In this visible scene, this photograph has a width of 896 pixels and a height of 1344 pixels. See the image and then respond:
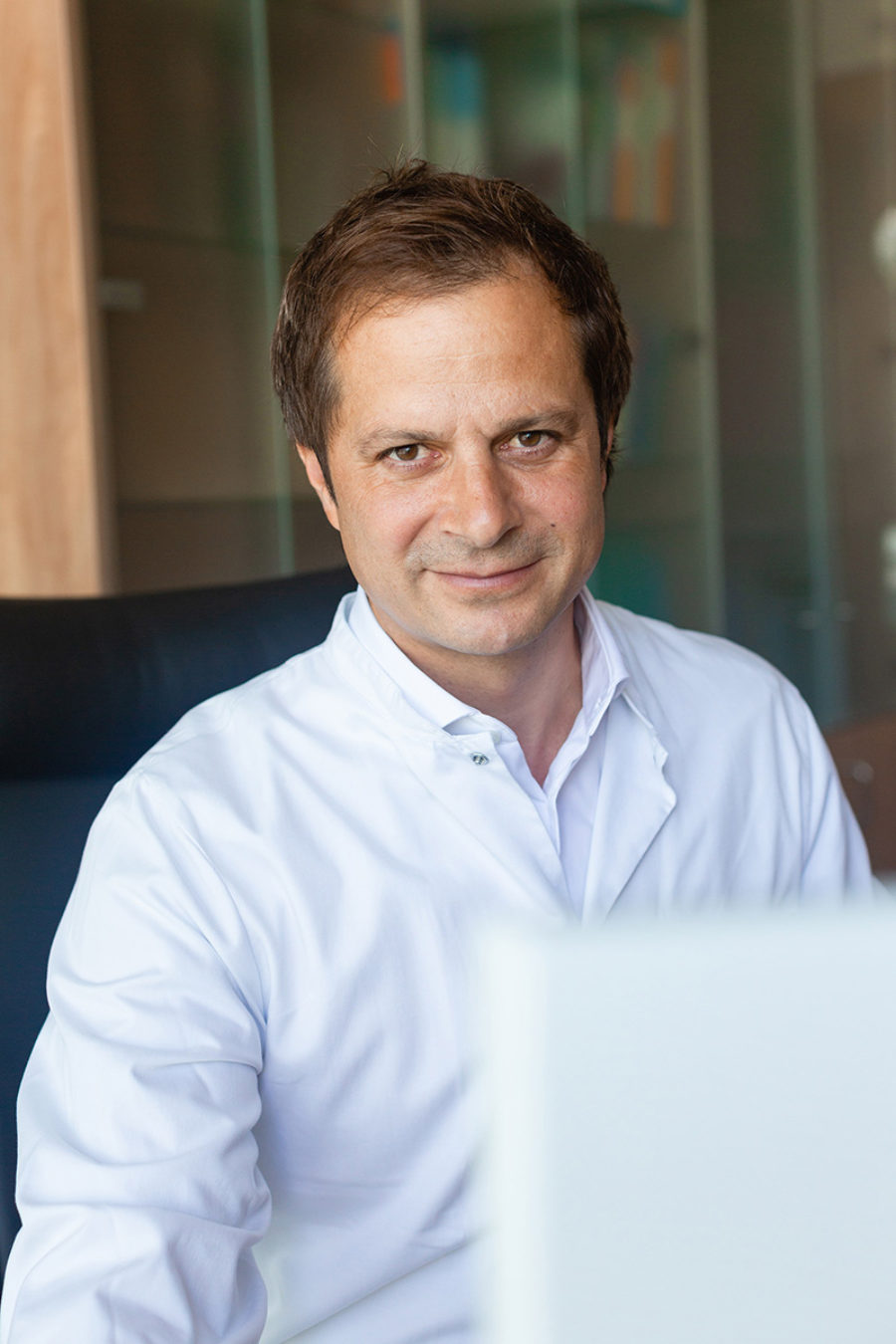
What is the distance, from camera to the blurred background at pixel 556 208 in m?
2.05

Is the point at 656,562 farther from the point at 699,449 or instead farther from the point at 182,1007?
the point at 182,1007

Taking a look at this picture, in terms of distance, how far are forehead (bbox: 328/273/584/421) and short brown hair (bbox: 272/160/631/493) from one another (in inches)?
0.6

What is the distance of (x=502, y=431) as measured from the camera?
3.83 ft

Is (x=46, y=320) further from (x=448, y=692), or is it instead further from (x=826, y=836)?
(x=826, y=836)

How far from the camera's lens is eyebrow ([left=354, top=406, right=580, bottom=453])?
1.16 metres

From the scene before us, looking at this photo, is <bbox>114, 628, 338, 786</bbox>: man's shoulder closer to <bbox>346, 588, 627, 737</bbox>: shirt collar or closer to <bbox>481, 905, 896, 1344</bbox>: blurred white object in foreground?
<bbox>346, 588, 627, 737</bbox>: shirt collar

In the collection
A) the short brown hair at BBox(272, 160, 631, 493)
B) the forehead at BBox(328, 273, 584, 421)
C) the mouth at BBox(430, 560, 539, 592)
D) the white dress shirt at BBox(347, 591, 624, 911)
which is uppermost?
the short brown hair at BBox(272, 160, 631, 493)

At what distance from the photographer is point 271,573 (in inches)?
97.1

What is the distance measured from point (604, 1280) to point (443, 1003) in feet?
2.48

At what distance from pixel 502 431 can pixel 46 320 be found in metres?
1.09

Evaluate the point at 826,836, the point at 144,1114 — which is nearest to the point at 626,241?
the point at 826,836

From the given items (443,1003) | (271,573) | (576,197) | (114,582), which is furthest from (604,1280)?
(576,197)

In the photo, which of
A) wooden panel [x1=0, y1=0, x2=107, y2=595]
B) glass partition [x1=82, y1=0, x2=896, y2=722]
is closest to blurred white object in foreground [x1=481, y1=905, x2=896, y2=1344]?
wooden panel [x1=0, y1=0, x2=107, y2=595]

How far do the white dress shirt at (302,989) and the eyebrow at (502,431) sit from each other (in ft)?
0.55
